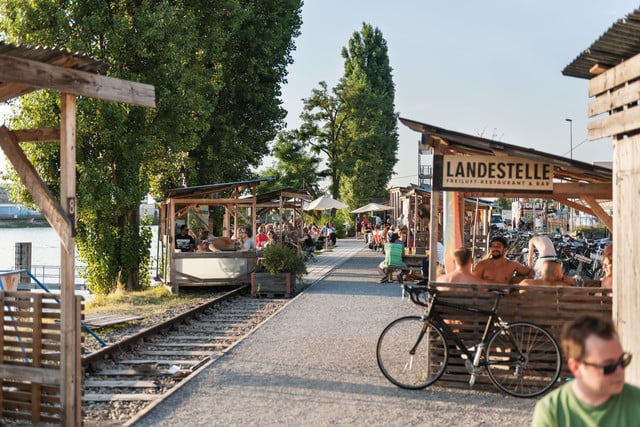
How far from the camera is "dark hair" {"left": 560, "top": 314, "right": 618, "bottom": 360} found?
282 cm

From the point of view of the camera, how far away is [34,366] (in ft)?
22.5

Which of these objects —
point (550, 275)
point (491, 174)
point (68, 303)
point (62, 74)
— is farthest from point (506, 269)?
point (62, 74)

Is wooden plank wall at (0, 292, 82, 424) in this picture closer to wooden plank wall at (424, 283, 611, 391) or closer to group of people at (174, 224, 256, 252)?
wooden plank wall at (424, 283, 611, 391)

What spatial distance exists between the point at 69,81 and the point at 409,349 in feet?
13.5

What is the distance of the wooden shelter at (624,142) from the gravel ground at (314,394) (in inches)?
58.8

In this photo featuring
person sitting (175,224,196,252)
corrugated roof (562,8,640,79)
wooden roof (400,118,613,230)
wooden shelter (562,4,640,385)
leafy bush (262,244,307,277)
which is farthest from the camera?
person sitting (175,224,196,252)

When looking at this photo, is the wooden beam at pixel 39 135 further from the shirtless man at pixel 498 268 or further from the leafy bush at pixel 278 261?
the leafy bush at pixel 278 261

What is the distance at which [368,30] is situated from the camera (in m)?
72.0

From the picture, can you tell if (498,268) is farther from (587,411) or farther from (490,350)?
(587,411)

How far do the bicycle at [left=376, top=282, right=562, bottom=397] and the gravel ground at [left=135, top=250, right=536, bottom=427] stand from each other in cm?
20

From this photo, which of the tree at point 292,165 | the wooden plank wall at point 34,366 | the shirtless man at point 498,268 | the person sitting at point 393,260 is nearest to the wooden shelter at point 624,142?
the shirtless man at point 498,268

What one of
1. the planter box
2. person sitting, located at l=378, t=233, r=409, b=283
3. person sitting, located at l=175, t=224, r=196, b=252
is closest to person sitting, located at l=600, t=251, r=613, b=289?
the planter box

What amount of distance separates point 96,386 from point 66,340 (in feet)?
7.83

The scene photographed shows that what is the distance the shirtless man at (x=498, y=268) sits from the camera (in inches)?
380
